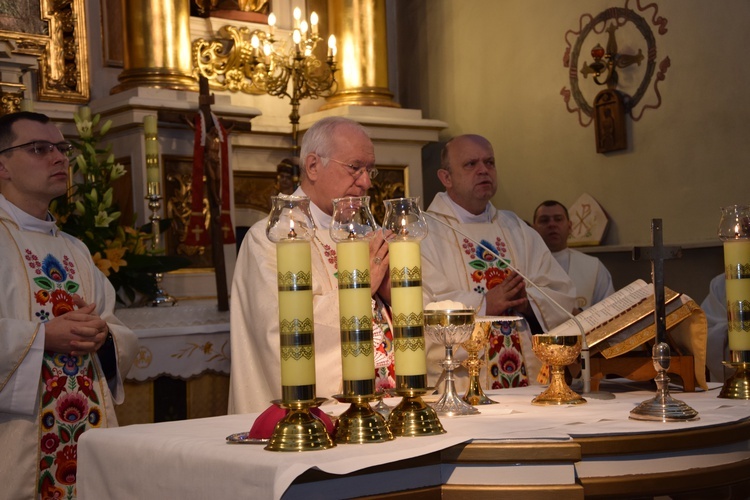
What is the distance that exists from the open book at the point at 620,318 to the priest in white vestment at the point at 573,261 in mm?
3430

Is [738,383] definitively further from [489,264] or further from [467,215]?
[467,215]

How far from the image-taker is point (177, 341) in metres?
5.51

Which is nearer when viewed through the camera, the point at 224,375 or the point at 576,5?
the point at 224,375

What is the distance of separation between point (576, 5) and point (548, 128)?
0.95m

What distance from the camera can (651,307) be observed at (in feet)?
11.4

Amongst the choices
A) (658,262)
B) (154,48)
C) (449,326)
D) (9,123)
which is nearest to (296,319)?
(449,326)

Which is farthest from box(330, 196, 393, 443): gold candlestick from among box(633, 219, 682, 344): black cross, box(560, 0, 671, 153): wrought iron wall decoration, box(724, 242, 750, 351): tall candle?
box(560, 0, 671, 153): wrought iron wall decoration

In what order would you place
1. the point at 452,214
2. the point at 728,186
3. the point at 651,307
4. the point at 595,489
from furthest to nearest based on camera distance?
1. the point at 728,186
2. the point at 452,214
3. the point at 651,307
4. the point at 595,489

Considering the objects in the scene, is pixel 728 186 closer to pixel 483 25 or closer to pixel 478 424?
pixel 483 25

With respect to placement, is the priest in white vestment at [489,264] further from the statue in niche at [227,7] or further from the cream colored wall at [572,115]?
the statue in niche at [227,7]

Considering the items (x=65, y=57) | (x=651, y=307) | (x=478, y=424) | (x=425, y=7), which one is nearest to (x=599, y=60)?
(x=425, y=7)

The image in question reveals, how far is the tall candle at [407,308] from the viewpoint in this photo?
2562 mm

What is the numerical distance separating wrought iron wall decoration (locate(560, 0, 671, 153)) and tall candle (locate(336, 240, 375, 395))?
5616 millimetres

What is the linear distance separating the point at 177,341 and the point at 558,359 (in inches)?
110
